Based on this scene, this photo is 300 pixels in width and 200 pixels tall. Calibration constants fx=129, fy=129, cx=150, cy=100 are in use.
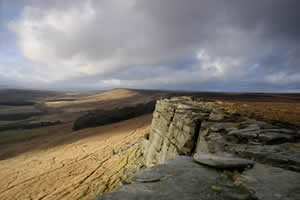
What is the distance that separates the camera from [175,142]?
6.26 meters

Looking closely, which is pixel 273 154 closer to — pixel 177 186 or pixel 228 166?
pixel 228 166

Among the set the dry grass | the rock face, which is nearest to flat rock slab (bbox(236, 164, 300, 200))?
the rock face

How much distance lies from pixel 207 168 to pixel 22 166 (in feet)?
50.2

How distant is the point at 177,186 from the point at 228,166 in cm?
132

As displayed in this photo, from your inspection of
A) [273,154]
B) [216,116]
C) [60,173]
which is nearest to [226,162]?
[273,154]

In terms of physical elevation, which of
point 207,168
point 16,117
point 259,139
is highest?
point 259,139

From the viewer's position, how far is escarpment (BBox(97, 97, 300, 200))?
2.19 m

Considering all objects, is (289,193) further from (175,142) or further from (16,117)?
(16,117)

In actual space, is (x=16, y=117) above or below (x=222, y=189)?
below

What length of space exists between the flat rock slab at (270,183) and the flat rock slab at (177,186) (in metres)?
0.22

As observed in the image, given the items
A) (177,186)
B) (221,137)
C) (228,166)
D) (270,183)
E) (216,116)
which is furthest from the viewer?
(216,116)

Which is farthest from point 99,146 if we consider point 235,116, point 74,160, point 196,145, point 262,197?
point 262,197

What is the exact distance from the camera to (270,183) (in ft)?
7.35

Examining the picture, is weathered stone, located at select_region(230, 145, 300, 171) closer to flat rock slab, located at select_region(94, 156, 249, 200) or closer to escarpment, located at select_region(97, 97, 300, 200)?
escarpment, located at select_region(97, 97, 300, 200)
